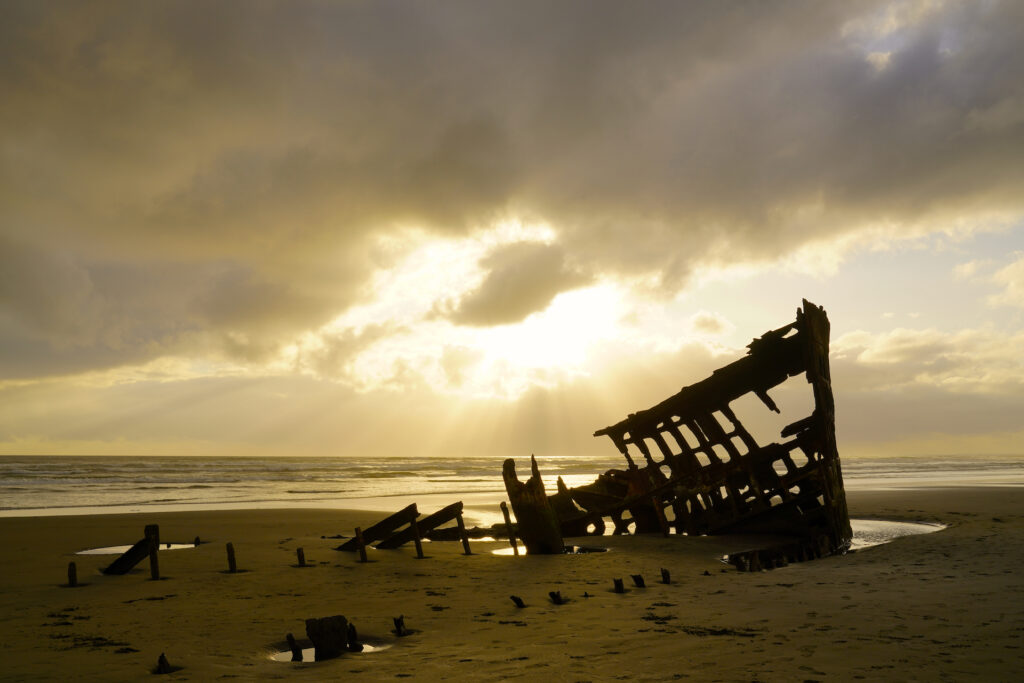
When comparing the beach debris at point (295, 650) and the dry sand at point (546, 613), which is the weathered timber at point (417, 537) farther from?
the beach debris at point (295, 650)

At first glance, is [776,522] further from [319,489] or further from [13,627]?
[319,489]

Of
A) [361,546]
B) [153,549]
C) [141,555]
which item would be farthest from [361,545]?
[141,555]

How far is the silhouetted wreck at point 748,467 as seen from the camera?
15.3 m

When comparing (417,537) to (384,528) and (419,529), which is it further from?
(384,528)

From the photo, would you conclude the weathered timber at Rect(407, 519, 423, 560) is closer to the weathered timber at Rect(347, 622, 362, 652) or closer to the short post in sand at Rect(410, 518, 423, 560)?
the short post in sand at Rect(410, 518, 423, 560)

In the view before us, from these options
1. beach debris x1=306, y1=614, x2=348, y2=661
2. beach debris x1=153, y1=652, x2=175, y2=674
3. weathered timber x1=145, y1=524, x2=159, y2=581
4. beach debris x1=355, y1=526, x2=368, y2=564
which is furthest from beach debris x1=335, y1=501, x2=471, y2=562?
beach debris x1=153, y1=652, x2=175, y2=674

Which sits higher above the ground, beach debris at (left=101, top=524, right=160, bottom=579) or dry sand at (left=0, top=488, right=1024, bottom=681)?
beach debris at (left=101, top=524, right=160, bottom=579)

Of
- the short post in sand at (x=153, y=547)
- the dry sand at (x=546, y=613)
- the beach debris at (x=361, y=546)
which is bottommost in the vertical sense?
the dry sand at (x=546, y=613)

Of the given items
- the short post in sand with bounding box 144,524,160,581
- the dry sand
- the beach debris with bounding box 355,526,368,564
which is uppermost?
the short post in sand with bounding box 144,524,160,581

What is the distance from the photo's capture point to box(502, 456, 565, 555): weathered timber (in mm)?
15320

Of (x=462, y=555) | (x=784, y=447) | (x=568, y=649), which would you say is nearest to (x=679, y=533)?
(x=784, y=447)

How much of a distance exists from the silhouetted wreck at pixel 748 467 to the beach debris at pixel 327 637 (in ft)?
27.3

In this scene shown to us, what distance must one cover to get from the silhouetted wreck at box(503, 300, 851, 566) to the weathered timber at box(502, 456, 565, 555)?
0.02 meters

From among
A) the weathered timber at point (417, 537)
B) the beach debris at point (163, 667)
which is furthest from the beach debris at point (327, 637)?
the weathered timber at point (417, 537)
